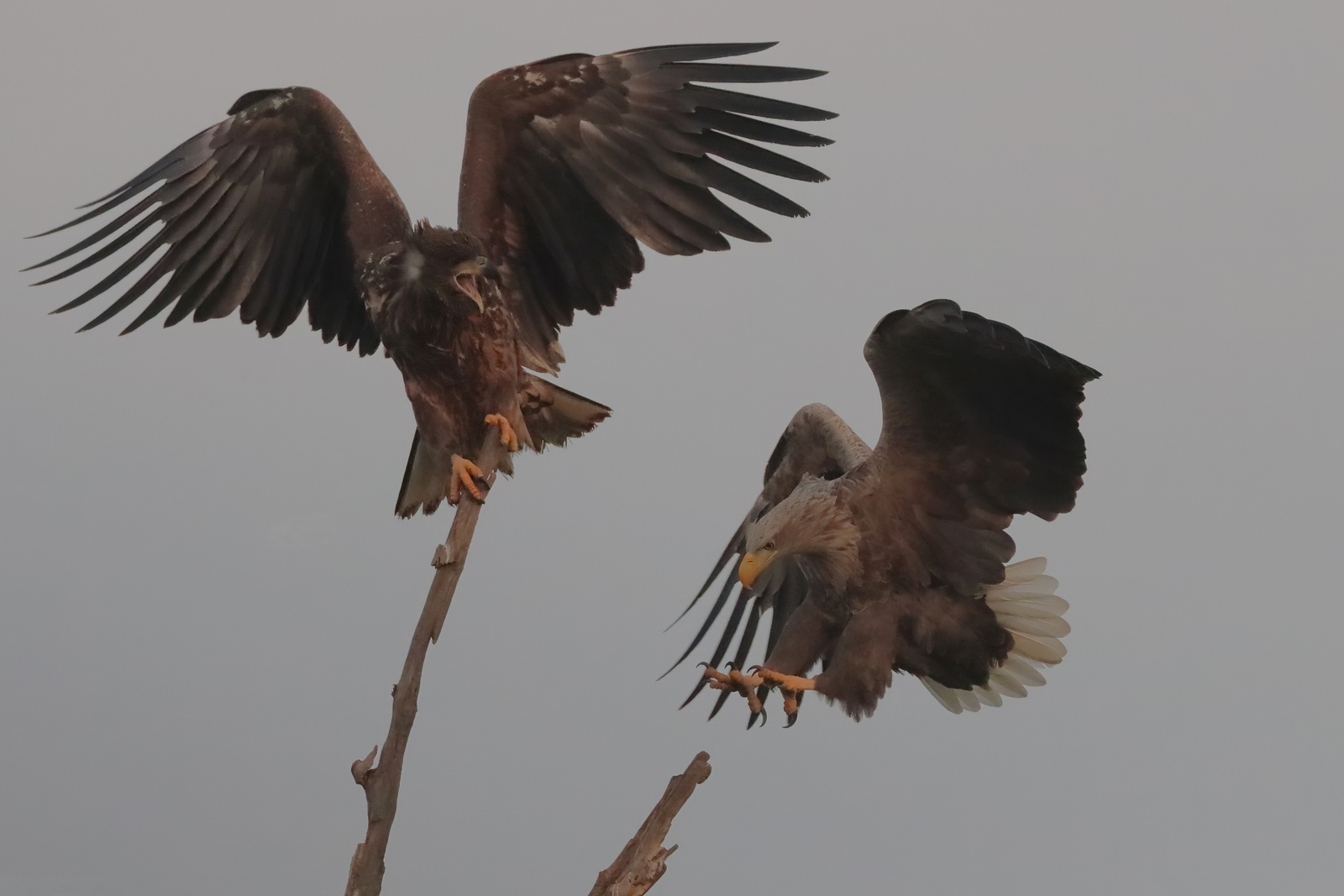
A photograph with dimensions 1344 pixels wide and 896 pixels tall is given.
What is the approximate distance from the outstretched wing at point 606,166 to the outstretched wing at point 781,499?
65 centimetres

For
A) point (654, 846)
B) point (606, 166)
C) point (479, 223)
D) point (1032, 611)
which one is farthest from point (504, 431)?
point (1032, 611)

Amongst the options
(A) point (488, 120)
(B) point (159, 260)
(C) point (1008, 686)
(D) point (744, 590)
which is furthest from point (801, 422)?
(B) point (159, 260)

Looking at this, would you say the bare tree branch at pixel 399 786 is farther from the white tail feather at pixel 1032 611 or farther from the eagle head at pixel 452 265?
the white tail feather at pixel 1032 611

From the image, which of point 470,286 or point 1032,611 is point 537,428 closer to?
point 470,286

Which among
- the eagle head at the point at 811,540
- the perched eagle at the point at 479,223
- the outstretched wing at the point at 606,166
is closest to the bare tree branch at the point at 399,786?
the perched eagle at the point at 479,223

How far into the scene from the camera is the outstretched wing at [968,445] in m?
3.59

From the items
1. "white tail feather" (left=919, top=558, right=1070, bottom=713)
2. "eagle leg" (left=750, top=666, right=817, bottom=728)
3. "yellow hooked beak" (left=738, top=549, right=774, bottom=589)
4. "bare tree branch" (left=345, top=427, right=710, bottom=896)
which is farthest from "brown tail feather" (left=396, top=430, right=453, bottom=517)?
"white tail feather" (left=919, top=558, right=1070, bottom=713)

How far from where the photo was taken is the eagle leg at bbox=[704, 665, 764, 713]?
3.68 m

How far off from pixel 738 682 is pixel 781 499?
0.96m

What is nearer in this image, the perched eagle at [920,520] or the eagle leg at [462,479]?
the perched eagle at [920,520]

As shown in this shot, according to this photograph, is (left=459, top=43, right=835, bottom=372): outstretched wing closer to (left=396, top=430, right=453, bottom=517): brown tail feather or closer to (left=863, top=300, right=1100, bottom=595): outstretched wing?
(left=396, top=430, right=453, bottom=517): brown tail feather

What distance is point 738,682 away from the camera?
369 centimetres

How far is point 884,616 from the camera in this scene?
3760mm

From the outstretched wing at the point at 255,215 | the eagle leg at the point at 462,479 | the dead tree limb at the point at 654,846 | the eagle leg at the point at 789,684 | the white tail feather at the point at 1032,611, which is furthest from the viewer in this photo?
the outstretched wing at the point at 255,215
